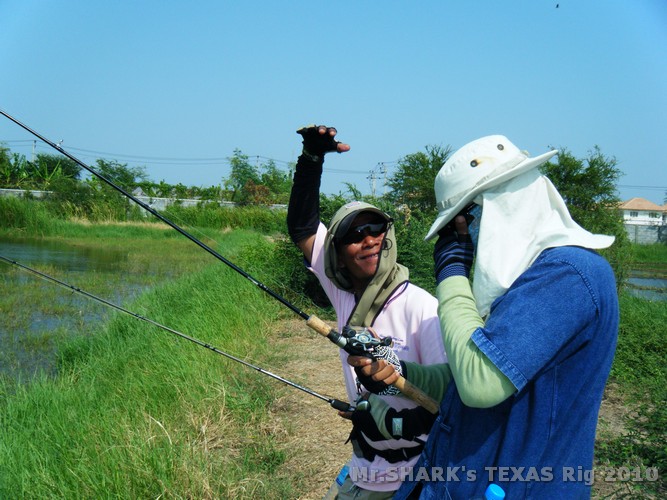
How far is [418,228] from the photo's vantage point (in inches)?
392

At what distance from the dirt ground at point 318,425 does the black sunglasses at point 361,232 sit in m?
1.50

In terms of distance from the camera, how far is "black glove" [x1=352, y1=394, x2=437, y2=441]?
190 centimetres

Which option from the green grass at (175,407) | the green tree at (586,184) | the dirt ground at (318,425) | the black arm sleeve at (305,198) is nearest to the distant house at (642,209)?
the green tree at (586,184)

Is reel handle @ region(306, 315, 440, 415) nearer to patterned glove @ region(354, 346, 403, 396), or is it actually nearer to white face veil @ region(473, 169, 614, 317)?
patterned glove @ region(354, 346, 403, 396)

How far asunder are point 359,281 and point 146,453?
1976 millimetres

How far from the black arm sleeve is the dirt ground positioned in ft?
4.57

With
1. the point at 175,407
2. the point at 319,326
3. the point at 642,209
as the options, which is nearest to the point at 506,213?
the point at 319,326

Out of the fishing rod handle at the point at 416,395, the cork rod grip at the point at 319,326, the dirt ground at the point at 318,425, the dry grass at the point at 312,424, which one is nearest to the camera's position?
the fishing rod handle at the point at 416,395

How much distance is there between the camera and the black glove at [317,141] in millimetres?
2354

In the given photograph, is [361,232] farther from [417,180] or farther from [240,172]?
[240,172]

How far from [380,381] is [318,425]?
3293 millimetres

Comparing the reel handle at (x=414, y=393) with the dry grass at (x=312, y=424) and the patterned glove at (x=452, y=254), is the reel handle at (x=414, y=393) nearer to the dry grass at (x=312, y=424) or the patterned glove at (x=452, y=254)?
the patterned glove at (x=452, y=254)

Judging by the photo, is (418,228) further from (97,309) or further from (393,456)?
(393,456)

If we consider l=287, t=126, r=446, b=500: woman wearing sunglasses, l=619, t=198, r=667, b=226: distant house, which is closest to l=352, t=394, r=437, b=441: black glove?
l=287, t=126, r=446, b=500: woman wearing sunglasses
